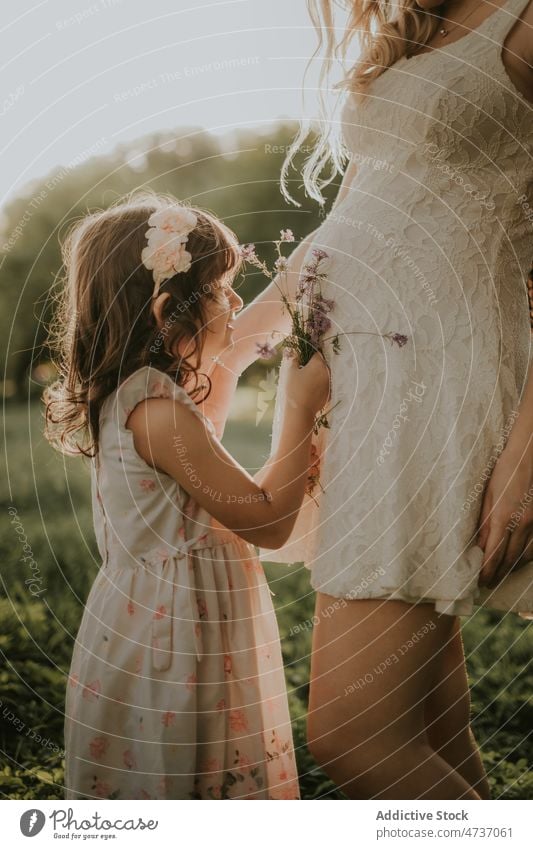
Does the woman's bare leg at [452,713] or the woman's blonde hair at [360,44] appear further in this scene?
the woman's bare leg at [452,713]

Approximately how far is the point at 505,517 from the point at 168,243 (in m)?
0.68

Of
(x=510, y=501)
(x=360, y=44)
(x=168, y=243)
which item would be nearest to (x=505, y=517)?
(x=510, y=501)

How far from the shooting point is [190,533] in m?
1.45

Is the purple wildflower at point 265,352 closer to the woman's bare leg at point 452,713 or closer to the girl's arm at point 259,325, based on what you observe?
the girl's arm at point 259,325

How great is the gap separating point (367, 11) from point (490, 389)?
72cm

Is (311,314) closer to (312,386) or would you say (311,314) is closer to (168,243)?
(312,386)

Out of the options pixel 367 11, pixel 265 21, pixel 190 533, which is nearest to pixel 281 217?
pixel 265 21

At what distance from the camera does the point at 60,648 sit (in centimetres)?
259

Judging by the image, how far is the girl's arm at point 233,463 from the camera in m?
1.35

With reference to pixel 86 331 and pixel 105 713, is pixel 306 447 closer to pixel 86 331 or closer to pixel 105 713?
pixel 86 331

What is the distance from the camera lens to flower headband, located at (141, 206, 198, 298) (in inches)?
56.7

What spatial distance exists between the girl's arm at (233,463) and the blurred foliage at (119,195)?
1396 millimetres

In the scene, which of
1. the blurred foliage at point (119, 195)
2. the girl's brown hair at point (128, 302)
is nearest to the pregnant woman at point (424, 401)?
the girl's brown hair at point (128, 302)

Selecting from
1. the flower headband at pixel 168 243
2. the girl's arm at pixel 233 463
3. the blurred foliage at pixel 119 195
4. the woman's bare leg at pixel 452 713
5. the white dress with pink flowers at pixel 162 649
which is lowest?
the woman's bare leg at pixel 452 713
